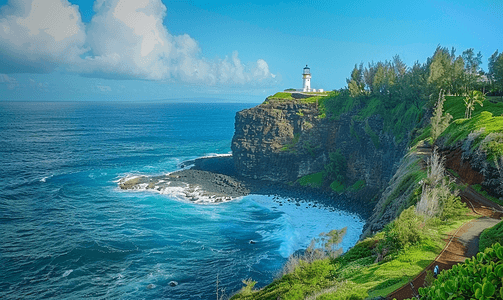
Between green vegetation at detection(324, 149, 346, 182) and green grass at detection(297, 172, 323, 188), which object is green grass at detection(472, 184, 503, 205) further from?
green grass at detection(297, 172, 323, 188)

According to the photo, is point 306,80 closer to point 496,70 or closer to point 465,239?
point 496,70

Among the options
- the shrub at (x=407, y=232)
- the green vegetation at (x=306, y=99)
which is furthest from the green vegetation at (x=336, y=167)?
the shrub at (x=407, y=232)

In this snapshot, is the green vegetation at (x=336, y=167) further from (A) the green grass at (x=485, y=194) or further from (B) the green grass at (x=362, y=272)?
(B) the green grass at (x=362, y=272)

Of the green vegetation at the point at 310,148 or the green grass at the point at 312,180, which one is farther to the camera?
A: the green vegetation at the point at 310,148

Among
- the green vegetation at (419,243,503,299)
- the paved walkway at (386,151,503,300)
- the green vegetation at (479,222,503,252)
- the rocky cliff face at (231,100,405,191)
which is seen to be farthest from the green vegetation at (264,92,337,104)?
the green vegetation at (419,243,503,299)

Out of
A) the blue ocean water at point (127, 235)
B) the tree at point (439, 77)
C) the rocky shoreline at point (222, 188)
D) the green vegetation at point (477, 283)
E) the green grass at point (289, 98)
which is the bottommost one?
the blue ocean water at point (127, 235)

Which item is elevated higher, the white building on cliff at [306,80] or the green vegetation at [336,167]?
the white building on cliff at [306,80]
